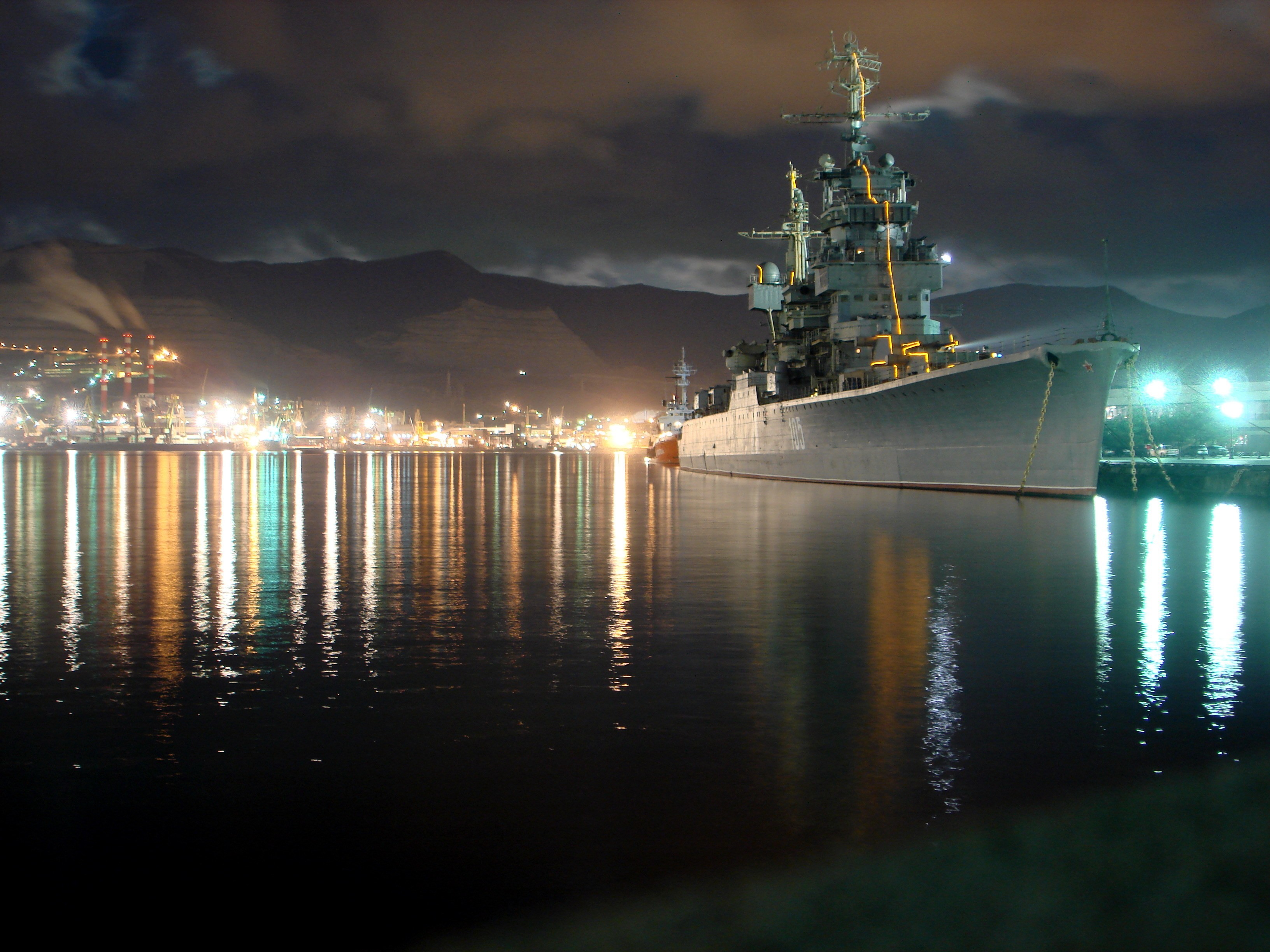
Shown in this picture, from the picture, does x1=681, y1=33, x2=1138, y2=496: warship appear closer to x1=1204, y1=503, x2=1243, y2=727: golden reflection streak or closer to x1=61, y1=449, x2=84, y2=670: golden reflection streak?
x1=1204, y1=503, x2=1243, y2=727: golden reflection streak

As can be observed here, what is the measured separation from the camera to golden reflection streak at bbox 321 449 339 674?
10641 mm

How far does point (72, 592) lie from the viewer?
14414mm

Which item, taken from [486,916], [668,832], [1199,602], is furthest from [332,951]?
[1199,602]

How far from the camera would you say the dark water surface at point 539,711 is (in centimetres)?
509

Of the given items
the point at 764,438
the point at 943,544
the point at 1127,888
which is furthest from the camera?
the point at 764,438

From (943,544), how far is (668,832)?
54.1 feet

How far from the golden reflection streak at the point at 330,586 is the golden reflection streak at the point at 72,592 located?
2319 mm

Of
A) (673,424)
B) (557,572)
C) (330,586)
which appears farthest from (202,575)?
(673,424)

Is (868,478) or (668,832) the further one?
(868,478)

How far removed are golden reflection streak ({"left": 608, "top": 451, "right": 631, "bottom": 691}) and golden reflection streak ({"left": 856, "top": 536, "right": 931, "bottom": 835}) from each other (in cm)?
223

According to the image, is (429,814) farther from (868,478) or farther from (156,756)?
(868,478)

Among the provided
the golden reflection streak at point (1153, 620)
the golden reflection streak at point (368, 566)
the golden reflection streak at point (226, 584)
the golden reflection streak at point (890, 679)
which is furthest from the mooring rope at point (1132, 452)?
the golden reflection streak at point (226, 584)

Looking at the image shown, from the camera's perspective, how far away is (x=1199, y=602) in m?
13.5

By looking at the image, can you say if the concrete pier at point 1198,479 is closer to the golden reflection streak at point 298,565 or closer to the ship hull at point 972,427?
the ship hull at point 972,427
